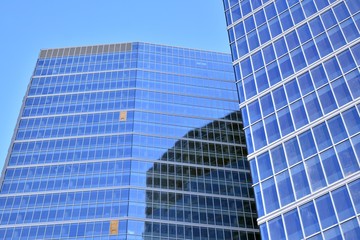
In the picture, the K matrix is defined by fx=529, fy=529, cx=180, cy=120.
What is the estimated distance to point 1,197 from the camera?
254 ft

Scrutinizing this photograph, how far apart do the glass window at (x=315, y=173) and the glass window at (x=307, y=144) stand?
781 millimetres

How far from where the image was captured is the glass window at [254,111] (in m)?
48.2

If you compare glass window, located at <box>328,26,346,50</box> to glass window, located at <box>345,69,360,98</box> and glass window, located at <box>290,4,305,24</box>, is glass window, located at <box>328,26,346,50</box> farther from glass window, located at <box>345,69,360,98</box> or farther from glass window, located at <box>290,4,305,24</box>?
glass window, located at <box>290,4,305,24</box>

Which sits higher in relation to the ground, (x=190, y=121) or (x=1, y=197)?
(x=190, y=121)

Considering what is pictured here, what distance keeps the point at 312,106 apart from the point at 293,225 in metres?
11.1

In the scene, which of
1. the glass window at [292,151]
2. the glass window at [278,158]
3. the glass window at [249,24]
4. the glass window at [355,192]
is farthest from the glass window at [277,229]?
the glass window at [249,24]

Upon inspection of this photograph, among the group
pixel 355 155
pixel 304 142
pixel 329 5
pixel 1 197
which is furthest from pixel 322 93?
pixel 1 197

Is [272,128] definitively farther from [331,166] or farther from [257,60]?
[257,60]

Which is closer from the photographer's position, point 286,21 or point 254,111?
point 254,111

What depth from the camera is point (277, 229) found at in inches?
1548

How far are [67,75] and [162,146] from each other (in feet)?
85.9

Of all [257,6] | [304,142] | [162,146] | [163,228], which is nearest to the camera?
[304,142]

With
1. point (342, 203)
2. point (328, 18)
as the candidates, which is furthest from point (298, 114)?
point (328, 18)

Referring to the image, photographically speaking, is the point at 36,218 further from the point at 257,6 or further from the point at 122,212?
the point at 257,6
